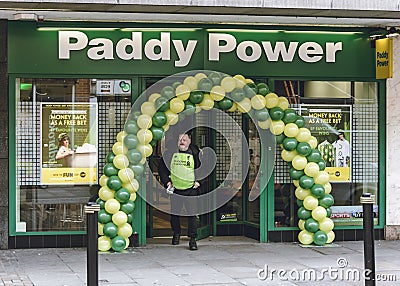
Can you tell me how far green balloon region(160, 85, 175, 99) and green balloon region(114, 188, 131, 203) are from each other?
139 cm

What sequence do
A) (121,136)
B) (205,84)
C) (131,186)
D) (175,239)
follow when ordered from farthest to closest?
(175,239) < (205,84) < (121,136) < (131,186)

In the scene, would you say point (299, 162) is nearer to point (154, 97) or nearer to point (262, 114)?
point (262, 114)

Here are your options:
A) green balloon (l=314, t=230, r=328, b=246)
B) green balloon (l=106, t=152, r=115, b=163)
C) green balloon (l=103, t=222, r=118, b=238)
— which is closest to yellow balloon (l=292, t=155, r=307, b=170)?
green balloon (l=314, t=230, r=328, b=246)

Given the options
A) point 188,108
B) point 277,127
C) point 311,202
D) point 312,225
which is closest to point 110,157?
point 188,108

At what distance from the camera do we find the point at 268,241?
12148mm

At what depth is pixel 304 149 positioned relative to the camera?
1145 cm

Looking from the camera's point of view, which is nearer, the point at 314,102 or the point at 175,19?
the point at 175,19

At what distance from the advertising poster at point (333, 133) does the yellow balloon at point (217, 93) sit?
4.91ft

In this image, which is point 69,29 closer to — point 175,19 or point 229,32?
point 175,19

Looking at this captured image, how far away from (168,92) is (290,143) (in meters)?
1.83

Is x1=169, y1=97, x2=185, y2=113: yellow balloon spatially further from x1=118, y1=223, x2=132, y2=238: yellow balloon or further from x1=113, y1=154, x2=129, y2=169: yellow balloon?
x1=118, y1=223, x2=132, y2=238: yellow balloon

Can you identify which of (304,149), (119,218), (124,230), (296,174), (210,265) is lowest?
(210,265)

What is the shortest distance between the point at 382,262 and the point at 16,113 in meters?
5.33

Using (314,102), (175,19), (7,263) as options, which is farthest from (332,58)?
(7,263)
